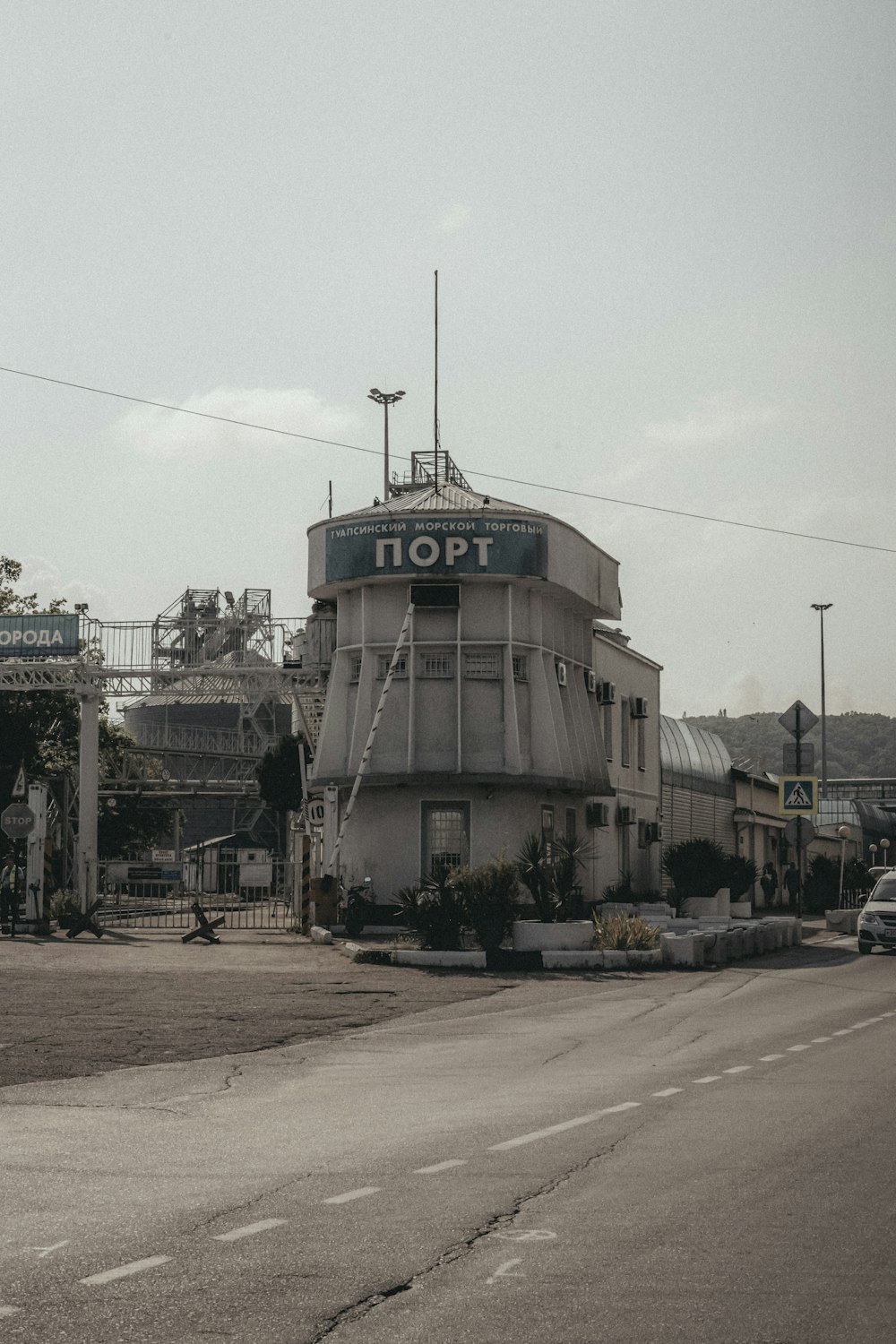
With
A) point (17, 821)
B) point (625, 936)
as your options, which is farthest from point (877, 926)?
point (17, 821)

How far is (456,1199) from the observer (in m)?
8.00

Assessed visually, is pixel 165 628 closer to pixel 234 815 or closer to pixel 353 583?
pixel 353 583

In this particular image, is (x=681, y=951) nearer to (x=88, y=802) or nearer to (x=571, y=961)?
(x=571, y=961)

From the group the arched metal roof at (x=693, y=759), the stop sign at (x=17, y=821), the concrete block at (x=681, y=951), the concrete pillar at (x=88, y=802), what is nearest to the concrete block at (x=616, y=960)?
the concrete block at (x=681, y=951)

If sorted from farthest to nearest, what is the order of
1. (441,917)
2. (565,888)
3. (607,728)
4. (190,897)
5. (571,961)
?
(190,897)
(607,728)
(565,888)
(441,917)
(571,961)

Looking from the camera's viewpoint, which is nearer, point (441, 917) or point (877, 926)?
point (441, 917)

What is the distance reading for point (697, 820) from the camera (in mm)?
54719

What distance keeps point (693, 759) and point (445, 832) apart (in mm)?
21467

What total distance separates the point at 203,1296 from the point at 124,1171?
9.67 ft

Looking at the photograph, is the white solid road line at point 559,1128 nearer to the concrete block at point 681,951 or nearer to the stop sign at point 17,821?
the concrete block at point 681,951

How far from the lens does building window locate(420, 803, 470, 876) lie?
35.1 metres

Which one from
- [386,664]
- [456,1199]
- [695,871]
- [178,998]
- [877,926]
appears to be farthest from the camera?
[695,871]

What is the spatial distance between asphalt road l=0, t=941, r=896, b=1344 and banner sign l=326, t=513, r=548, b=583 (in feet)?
66.7

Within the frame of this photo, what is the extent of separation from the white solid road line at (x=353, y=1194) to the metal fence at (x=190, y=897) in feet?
82.2
